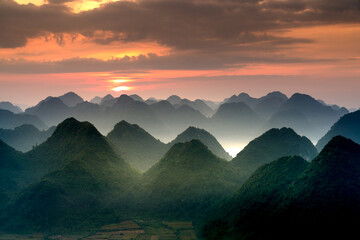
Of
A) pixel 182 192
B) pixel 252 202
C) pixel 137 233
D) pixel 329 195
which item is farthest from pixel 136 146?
pixel 329 195

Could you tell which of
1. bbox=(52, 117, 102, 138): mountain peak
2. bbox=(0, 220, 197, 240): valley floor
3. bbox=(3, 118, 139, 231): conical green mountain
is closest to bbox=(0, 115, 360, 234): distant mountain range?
bbox=(3, 118, 139, 231): conical green mountain

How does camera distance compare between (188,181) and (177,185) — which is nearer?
(177,185)

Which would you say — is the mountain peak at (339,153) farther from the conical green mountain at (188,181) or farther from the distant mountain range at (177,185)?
the conical green mountain at (188,181)

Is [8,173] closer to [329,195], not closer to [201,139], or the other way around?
[201,139]

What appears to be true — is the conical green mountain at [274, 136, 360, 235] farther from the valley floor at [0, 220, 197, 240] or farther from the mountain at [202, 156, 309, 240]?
the valley floor at [0, 220, 197, 240]

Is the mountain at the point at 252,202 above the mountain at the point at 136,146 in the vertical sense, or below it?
below

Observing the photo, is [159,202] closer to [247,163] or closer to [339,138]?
[247,163]

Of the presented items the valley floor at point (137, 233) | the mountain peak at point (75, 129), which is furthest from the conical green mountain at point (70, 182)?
the valley floor at point (137, 233)

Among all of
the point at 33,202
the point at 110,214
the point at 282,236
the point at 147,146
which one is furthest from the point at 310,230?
the point at 147,146
